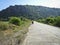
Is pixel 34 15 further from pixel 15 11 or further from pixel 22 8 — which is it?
pixel 15 11

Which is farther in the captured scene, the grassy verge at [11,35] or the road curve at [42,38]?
the road curve at [42,38]

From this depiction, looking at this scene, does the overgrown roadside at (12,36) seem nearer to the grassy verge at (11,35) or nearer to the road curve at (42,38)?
the grassy verge at (11,35)

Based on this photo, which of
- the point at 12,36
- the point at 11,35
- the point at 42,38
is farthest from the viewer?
the point at 42,38

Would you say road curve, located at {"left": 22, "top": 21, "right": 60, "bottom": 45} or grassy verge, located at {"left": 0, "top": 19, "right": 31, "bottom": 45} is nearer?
grassy verge, located at {"left": 0, "top": 19, "right": 31, "bottom": 45}

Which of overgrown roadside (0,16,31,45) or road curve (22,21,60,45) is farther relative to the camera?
road curve (22,21,60,45)

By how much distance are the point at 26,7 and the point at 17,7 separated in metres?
18.2

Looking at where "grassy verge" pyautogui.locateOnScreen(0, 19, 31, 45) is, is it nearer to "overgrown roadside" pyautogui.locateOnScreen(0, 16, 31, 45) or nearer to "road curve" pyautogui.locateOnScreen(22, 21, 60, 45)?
"overgrown roadside" pyautogui.locateOnScreen(0, 16, 31, 45)

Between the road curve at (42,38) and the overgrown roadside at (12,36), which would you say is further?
the road curve at (42,38)

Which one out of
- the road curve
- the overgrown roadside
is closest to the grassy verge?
the overgrown roadside

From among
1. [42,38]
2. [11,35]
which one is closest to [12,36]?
[11,35]

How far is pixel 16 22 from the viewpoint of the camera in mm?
55562

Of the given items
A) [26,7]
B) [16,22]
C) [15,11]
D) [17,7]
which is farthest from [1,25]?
[26,7]

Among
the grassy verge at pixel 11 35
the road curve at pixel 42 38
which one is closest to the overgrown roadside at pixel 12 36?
the grassy verge at pixel 11 35

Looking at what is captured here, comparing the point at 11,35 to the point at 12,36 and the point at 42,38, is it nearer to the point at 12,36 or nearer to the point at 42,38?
the point at 12,36
